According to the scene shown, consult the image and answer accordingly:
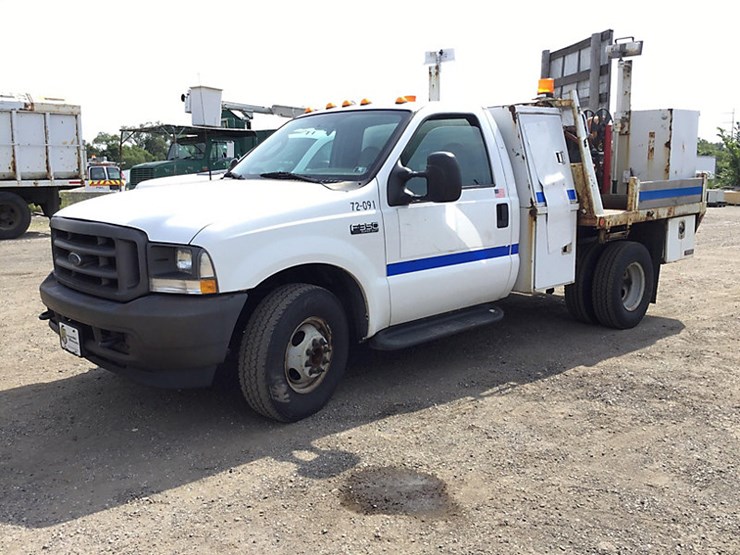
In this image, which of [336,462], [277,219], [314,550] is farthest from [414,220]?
[314,550]

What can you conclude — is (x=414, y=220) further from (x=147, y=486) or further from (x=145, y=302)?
(x=147, y=486)

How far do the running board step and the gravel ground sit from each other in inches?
15.4

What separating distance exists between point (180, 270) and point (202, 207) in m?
0.45

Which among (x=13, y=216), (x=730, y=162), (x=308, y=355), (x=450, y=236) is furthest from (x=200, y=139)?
(x=730, y=162)

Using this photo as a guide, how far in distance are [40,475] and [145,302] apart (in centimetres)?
106

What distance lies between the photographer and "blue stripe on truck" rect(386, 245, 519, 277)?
4.94 meters

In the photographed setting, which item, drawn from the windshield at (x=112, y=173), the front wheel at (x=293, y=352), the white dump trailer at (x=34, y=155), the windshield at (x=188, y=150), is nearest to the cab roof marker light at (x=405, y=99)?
the front wheel at (x=293, y=352)

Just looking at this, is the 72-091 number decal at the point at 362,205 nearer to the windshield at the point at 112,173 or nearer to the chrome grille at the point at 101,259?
the chrome grille at the point at 101,259

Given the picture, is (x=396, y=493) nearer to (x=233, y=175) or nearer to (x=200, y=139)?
(x=233, y=175)

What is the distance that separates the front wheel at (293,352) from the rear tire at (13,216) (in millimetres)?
12956

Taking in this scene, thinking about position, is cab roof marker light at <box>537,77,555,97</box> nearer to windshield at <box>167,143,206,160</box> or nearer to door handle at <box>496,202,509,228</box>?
door handle at <box>496,202,509,228</box>

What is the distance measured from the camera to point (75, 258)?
14.5ft

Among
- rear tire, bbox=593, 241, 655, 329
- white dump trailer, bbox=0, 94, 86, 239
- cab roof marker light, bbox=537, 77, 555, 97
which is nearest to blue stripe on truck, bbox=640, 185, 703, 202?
rear tire, bbox=593, 241, 655, 329

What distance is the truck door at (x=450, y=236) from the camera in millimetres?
4965
